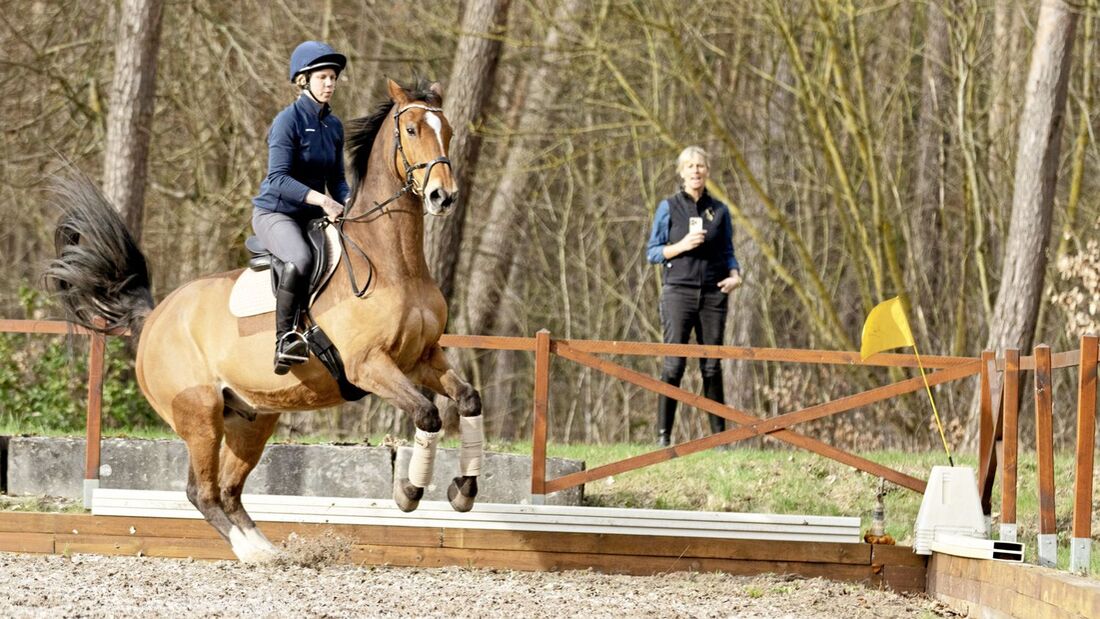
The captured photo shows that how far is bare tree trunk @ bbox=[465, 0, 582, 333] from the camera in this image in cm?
1786

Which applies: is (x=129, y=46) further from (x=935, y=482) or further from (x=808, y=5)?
(x=935, y=482)

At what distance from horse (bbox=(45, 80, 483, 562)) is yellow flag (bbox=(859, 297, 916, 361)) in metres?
2.35

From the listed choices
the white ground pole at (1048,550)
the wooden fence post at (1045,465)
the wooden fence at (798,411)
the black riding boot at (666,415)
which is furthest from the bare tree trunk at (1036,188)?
the white ground pole at (1048,550)

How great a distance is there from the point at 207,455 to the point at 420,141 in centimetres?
210

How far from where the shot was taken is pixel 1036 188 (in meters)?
12.8

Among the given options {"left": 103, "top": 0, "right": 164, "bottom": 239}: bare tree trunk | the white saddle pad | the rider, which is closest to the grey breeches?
the rider

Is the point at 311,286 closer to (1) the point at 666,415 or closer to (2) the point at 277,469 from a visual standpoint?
(2) the point at 277,469

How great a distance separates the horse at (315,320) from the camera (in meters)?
6.88

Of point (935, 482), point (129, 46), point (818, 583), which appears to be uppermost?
point (129, 46)

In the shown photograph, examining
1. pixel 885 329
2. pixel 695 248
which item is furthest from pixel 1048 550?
pixel 695 248

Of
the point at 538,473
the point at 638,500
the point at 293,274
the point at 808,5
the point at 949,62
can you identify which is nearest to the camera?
the point at 293,274

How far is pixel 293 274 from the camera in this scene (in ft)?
23.2

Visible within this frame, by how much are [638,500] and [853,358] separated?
1.81 m

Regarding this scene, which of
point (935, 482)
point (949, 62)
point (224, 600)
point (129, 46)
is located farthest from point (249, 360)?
point (949, 62)
